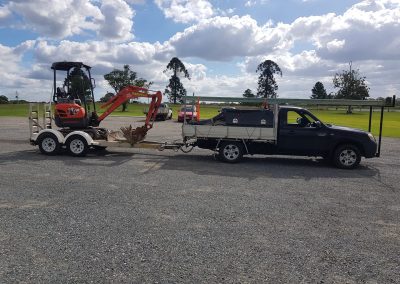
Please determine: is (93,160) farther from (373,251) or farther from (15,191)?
(373,251)

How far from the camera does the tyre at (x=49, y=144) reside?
1316 cm

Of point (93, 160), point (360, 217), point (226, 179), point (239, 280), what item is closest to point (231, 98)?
point (226, 179)

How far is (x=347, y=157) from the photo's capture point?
40.7 ft

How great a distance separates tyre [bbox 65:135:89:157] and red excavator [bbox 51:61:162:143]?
0.72m

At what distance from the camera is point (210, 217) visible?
21.7 feet

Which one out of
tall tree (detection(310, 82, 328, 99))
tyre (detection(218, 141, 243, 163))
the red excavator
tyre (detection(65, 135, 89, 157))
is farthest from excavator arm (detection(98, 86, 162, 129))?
tall tree (detection(310, 82, 328, 99))

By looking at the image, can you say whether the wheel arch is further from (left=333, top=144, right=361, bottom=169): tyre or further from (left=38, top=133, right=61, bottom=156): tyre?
(left=38, top=133, right=61, bottom=156): tyre

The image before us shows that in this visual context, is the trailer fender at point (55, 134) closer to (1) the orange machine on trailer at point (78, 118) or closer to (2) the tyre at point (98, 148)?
(1) the orange machine on trailer at point (78, 118)

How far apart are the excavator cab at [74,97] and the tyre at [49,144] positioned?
73 centimetres

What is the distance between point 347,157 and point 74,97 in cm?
935

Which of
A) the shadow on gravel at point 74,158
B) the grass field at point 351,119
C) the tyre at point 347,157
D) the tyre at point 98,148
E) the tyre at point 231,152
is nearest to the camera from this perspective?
the shadow on gravel at point 74,158

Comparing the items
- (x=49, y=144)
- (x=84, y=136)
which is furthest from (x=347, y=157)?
Result: (x=49, y=144)

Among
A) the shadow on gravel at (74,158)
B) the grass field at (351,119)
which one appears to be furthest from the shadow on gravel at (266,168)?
the grass field at (351,119)

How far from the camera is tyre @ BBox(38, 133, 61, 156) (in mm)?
13164
